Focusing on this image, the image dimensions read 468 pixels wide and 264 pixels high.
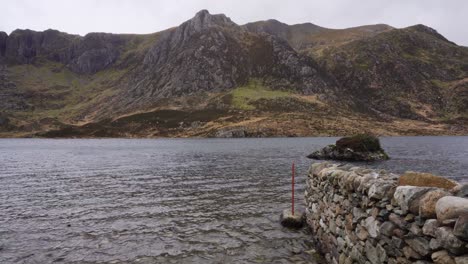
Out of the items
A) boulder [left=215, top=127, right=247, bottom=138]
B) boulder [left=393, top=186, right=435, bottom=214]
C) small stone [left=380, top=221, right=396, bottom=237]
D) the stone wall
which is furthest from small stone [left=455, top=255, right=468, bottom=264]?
boulder [left=215, top=127, right=247, bottom=138]

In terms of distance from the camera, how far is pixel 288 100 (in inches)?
7672

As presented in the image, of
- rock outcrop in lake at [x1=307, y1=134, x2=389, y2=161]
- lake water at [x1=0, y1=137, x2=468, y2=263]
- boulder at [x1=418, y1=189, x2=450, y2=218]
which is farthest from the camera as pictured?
rock outcrop in lake at [x1=307, y1=134, x2=389, y2=161]

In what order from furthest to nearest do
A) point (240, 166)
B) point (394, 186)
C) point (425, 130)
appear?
point (425, 130) → point (240, 166) → point (394, 186)

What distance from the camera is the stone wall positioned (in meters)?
6.90

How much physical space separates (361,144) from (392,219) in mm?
57567

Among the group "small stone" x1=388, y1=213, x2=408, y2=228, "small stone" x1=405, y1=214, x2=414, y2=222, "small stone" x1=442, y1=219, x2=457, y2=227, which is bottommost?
"small stone" x1=388, y1=213, x2=408, y2=228

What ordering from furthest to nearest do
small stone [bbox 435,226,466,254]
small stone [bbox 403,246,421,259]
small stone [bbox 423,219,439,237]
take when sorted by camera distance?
small stone [bbox 403,246,421,259] < small stone [bbox 423,219,439,237] < small stone [bbox 435,226,466,254]

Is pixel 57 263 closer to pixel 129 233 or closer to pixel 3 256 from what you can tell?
pixel 3 256

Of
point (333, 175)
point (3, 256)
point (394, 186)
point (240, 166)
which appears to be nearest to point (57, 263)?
point (3, 256)

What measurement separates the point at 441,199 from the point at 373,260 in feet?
11.6

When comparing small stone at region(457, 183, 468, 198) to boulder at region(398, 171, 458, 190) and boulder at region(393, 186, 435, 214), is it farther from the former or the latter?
boulder at region(398, 171, 458, 190)

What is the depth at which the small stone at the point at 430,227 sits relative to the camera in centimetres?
725

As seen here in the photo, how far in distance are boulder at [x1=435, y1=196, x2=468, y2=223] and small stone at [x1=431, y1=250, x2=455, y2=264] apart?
630mm

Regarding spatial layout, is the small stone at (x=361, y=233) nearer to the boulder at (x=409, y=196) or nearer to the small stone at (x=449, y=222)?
the boulder at (x=409, y=196)
